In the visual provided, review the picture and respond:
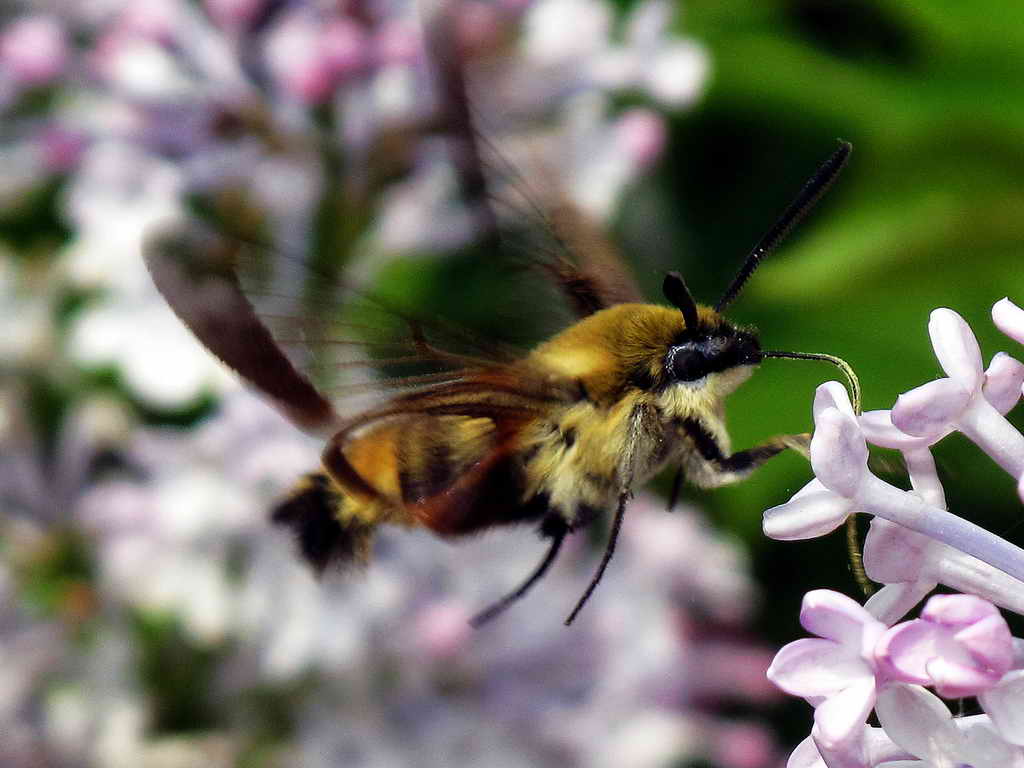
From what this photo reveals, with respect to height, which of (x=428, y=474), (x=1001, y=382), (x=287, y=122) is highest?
(x=1001, y=382)

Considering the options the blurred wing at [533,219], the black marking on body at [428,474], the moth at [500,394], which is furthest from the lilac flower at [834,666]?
the blurred wing at [533,219]

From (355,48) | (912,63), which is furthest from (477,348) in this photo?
(912,63)

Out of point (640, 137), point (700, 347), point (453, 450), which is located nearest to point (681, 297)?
point (700, 347)

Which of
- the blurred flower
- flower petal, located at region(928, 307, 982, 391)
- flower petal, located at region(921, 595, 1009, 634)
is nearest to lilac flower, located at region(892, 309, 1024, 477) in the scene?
flower petal, located at region(928, 307, 982, 391)

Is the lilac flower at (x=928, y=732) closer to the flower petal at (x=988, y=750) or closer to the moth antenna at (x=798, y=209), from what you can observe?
the flower petal at (x=988, y=750)

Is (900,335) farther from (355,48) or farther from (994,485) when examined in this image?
(355,48)

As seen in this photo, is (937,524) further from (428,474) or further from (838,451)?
(428,474)
